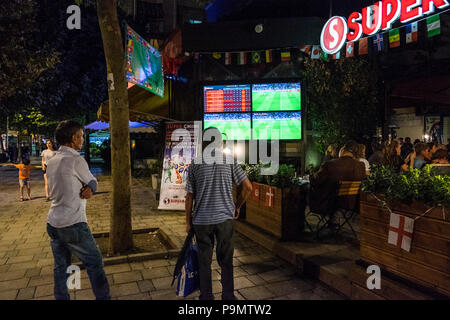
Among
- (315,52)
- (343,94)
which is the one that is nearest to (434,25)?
(343,94)

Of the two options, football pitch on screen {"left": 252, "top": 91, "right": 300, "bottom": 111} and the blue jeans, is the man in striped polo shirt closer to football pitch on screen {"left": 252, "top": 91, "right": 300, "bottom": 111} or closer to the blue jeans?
the blue jeans

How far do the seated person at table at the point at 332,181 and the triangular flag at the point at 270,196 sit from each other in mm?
669

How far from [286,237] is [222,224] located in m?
2.22

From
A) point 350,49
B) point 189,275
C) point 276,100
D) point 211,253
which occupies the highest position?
point 350,49

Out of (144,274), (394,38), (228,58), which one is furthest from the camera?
(228,58)

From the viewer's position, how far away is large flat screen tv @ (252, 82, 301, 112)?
861cm

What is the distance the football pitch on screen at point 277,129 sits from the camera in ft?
28.4

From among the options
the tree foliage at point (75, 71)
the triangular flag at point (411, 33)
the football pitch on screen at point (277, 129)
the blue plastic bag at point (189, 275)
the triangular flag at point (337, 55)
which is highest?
the tree foliage at point (75, 71)

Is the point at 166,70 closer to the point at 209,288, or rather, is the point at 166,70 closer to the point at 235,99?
the point at 235,99

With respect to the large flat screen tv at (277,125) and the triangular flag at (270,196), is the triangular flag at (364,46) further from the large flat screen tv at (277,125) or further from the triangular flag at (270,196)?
the triangular flag at (270,196)

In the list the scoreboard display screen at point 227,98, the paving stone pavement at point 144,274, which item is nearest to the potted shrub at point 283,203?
the paving stone pavement at point 144,274

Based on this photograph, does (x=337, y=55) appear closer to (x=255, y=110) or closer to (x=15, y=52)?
(x=255, y=110)

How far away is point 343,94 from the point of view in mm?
8250

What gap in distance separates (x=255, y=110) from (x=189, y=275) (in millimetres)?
5960
